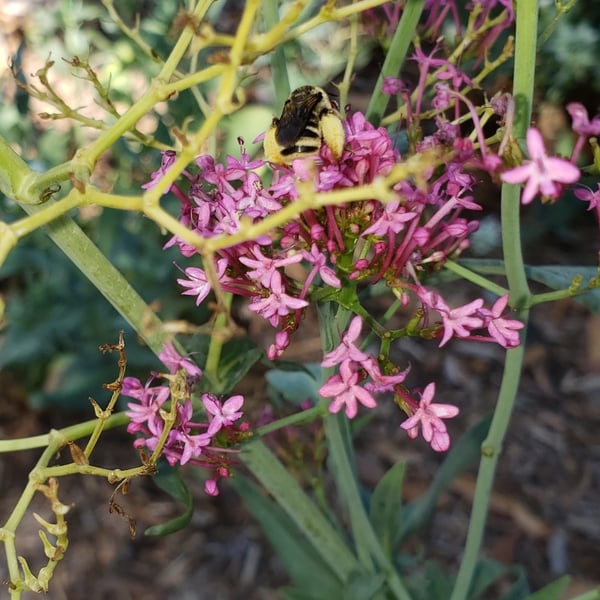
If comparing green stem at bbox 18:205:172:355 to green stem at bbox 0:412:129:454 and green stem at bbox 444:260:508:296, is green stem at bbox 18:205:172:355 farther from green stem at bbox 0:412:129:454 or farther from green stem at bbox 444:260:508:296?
green stem at bbox 444:260:508:296

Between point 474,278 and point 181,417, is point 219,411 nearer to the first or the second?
point 181,417

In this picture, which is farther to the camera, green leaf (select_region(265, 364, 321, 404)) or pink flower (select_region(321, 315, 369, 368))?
green leaf (select_region(265, 364, 321, 404))

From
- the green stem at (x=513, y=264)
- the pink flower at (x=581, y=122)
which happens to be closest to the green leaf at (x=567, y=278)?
the green stem at (x=513, y=264)

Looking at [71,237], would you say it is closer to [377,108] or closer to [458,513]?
[377,108]

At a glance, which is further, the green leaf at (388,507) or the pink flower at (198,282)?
the green leaf at (388,507)

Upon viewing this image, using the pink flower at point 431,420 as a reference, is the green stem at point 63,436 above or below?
above

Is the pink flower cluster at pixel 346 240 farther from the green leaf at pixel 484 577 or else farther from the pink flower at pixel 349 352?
the green leaf at pixel 484 577

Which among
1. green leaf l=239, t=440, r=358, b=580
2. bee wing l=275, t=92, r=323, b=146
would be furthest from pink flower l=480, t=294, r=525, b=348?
green leaf l=239, t=440, r=358, b=580
